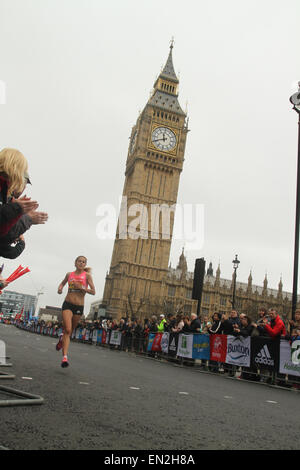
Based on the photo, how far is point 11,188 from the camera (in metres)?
2.71

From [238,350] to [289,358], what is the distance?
5.35 ft

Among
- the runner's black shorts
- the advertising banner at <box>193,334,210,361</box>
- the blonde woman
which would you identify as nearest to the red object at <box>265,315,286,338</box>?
the advertising banner at <box>193,334,210,361</box>

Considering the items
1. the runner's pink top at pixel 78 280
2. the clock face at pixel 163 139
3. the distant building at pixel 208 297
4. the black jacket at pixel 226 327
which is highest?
the clock face at pixel 163 139

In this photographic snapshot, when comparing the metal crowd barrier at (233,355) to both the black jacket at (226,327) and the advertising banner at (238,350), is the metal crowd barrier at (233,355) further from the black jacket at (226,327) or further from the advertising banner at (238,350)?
the black jacket at (226,327)

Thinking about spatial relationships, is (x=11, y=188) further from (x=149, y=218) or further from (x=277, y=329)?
(x=149, y=218)

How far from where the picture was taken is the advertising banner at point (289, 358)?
29.1ft

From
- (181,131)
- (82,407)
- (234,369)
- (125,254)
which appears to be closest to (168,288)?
(125,254)

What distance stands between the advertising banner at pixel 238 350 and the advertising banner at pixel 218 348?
16 centimetres

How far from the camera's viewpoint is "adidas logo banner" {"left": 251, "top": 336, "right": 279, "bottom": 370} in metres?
9.48

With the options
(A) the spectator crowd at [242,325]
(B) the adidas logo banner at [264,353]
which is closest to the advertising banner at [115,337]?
(A) the spectator crowd at [242,325]

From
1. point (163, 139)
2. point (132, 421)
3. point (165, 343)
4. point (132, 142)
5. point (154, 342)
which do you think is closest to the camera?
point (132, 421)

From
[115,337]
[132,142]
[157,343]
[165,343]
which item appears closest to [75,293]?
[165,343]

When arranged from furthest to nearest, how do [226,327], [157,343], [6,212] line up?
1. [157,343]
2. [226,327]
3. [6,212]
